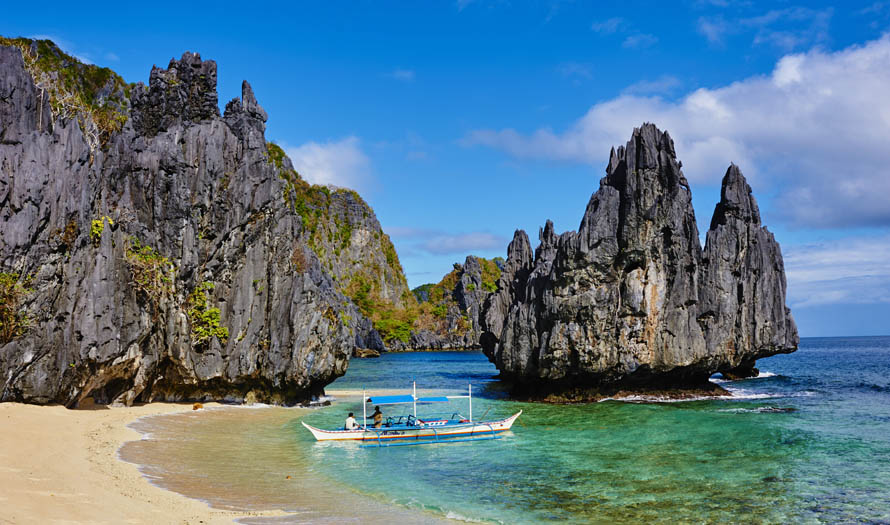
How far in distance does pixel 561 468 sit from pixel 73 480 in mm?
15874

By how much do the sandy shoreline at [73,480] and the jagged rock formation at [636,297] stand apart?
2763 centimetres

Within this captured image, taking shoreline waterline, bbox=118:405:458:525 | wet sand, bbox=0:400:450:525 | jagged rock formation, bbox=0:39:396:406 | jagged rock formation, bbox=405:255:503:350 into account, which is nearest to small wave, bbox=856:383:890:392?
jagged rock formation, bbox=0:39:396:406

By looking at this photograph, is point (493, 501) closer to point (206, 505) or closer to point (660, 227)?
point (206, 505)

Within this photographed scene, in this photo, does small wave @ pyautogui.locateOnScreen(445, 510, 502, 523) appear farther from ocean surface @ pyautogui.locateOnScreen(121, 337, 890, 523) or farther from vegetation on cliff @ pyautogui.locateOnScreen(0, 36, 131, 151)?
vegetation on cliff @ pyautogui.locateOnScreen(0, 36, 131, 151)

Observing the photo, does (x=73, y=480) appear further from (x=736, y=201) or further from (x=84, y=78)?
(x=84, y=78)

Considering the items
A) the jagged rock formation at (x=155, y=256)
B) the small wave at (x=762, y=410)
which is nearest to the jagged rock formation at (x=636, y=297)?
the small wave at (x=762, y=410)

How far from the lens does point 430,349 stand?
602 feet

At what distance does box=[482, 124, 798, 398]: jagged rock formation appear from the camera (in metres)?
42.1

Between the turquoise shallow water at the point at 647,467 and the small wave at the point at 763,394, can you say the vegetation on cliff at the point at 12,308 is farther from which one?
the small wave at the point at 763,394

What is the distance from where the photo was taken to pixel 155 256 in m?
32.9

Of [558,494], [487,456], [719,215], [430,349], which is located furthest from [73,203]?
[430,349]

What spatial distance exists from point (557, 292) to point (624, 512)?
2653 centimetres

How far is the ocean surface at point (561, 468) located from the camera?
17.4 m

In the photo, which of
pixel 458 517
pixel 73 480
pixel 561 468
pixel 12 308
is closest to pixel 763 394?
pixel 561 468
